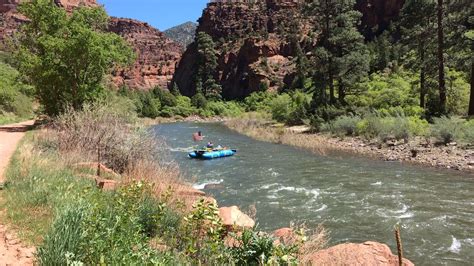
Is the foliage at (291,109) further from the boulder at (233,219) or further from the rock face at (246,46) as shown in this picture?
the rock face at (246,46)

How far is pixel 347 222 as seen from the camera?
35.0ft

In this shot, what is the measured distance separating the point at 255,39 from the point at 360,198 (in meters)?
98.8

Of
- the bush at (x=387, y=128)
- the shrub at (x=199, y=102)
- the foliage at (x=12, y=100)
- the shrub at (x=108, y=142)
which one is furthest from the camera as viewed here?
the shrub at (x=199, y=102)

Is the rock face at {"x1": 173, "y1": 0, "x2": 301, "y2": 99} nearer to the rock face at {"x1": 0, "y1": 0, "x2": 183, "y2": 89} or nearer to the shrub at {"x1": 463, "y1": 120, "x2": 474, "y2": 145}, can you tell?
the rock face at {"x1": 0, "y1": 0, "x2": 183, "y2": 89}

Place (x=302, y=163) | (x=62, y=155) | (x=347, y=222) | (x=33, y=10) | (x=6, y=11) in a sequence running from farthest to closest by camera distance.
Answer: (x=6, y=11) → (x=33, y=10) → (x=302, y=163) → (x=62, y=155) → (x=347, y=222)

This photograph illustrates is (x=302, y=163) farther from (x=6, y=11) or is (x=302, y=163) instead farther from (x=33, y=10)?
(x=6, y=11)

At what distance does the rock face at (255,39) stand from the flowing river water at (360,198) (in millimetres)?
67032

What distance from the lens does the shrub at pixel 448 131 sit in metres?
19.5

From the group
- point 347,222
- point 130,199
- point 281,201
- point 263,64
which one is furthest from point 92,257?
point 263,64

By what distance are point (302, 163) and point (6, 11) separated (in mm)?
214059

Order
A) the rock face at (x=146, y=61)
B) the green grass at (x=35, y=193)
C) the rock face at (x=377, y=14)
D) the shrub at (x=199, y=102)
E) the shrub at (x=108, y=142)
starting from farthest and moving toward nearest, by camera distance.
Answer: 1. the rock face at (x=146, y=61)
2. the rock face at (x=377, y=14)
3. the shrub at (x=199, y=102)
4. the shrub at (x=108, y=142)
5. the green grass at (x=35, y=193)

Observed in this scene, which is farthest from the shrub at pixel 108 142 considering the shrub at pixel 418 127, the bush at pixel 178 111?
the bush at pixel 178 111

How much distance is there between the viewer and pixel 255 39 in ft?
356

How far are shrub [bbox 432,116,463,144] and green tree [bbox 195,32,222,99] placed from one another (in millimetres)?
92714
